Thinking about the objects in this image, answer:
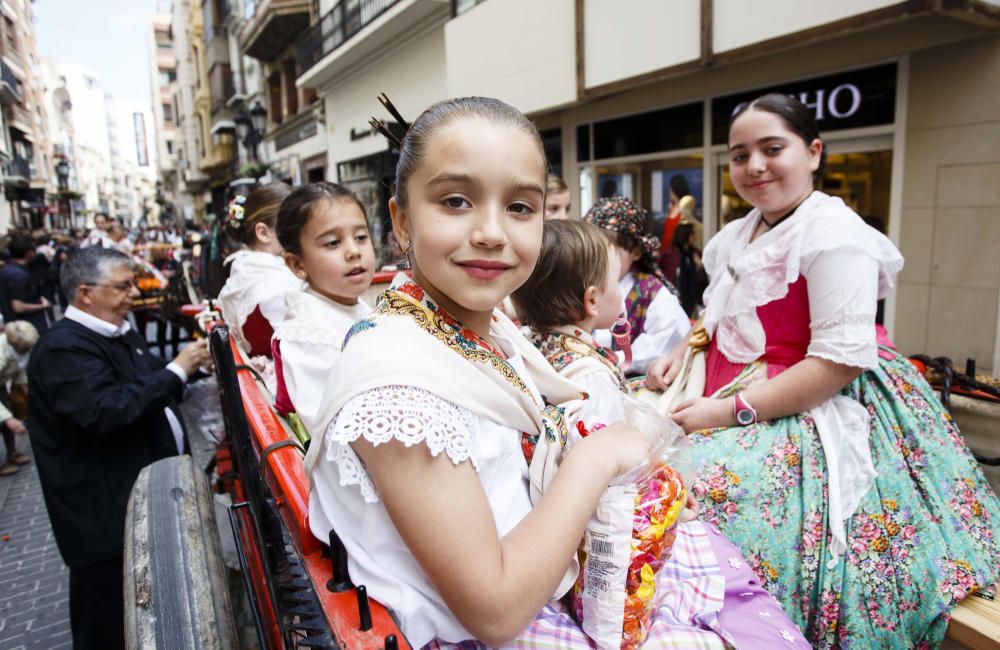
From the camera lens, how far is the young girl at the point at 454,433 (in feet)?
2.97

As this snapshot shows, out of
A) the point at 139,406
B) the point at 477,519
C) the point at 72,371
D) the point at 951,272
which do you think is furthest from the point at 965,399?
the point at 72,371

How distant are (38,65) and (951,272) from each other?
186 ft

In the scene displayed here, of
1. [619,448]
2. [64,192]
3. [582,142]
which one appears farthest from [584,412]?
[64,192]

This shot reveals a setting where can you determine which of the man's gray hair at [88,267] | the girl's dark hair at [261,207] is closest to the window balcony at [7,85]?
the girl's dark hair at [261,207]

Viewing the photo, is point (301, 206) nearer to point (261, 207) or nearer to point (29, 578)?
point (261, 207)

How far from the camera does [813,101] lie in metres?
5.70

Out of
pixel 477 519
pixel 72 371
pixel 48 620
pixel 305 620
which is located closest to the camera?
pixel 477 519

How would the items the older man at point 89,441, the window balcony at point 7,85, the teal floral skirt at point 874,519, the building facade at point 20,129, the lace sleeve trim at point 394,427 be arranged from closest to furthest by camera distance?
the lace sleeve trim at point 394,427, the teal floral skirt at point 874,519, the older man at point 89,441, the window balcony at point 7,85, the building facade at point 20,129

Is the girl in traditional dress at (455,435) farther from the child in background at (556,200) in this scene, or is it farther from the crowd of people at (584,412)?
the child in background at (556,200)

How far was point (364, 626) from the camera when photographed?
932 millimetres

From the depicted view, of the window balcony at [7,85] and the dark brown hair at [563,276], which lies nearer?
the dark brown hair at [563,276]

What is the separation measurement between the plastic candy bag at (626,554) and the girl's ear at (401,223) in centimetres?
63

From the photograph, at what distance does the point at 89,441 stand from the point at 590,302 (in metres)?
2.48

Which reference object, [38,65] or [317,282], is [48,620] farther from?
[38,65]
